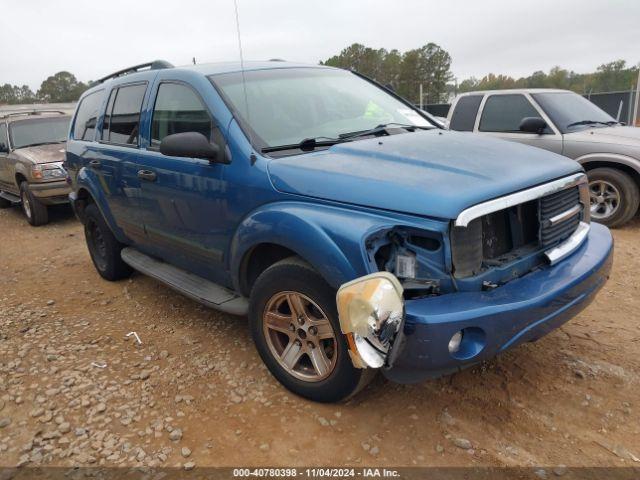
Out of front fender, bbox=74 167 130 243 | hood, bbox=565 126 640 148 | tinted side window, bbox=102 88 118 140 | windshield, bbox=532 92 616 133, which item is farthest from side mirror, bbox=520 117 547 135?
front fender, bbox=74 167 130 243

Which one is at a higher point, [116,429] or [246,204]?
[246,204]

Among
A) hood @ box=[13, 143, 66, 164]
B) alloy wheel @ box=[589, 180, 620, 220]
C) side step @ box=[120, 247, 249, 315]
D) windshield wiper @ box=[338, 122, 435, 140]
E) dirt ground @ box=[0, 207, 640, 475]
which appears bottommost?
dirt ground @ box=[0, 207, 640, 475]

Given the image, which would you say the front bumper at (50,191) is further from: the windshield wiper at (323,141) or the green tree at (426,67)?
the green tree at (426,67)

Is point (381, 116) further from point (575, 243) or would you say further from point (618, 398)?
point (618, 398)

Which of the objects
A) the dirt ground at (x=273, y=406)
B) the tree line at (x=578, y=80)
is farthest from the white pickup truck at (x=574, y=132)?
the tree line at (x=578, y=80)

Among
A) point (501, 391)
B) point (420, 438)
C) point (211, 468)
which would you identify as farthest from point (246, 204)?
point (501, 391)

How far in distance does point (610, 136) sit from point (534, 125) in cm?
90

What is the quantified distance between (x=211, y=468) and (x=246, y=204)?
4.68 feet

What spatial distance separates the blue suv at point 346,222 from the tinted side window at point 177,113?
0.01 meters

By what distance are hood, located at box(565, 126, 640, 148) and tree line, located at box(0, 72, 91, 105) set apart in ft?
134

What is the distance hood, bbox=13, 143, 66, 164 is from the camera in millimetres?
8047

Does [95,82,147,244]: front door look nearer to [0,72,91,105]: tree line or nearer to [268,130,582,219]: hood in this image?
[268,130,582,219]: hood

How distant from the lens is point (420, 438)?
2469mm

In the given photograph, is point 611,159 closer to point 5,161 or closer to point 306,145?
point 306,145
